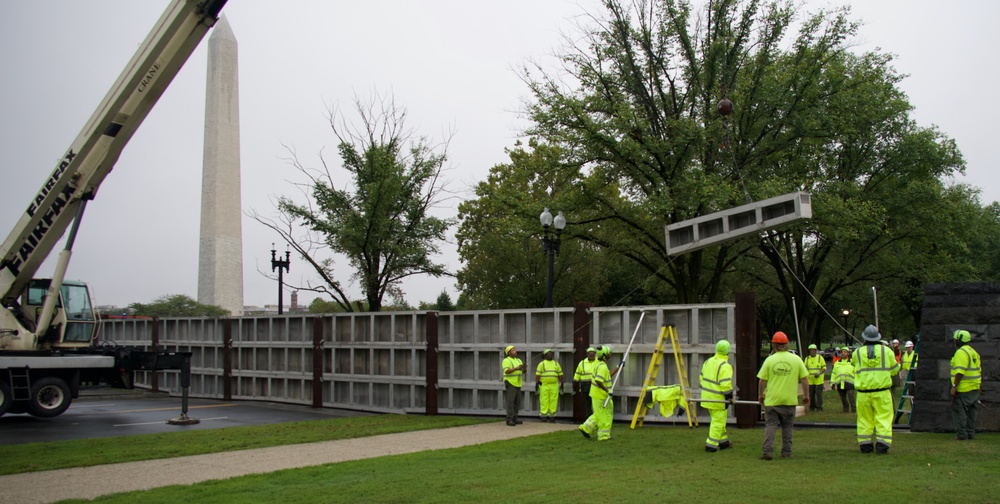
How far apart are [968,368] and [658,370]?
18.0ft

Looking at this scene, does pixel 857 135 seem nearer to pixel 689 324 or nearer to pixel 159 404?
pixel 689 324

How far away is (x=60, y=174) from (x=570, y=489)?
15.2 meters

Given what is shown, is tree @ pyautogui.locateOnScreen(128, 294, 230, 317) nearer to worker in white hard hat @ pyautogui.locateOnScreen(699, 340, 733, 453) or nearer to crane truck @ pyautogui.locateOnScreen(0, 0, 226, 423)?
crane truck @ pyautogui.locateOnScreen(0, 0, 226, 423)

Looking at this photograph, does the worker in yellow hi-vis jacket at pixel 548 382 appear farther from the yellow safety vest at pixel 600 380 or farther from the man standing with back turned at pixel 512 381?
the yellow safety vest at pixel 600 380

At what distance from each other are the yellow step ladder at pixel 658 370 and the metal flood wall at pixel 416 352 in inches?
5.1

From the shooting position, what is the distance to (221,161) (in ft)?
147

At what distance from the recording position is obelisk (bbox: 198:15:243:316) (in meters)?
44.5

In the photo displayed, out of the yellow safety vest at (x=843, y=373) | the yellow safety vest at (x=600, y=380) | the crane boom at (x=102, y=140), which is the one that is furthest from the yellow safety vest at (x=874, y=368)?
the crane boom at (x=102, y=140)

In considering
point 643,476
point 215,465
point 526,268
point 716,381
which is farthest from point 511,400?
point 526,268

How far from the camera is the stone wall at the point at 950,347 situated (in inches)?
514

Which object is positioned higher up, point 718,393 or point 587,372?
point 587,372

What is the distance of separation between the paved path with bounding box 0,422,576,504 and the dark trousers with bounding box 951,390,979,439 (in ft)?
22.1

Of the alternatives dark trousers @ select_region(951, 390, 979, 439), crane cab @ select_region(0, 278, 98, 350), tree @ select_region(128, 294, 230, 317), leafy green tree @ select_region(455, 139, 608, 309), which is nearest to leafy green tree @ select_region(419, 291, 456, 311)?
leafy green tree @ select_region(455, 139, 608, 309)

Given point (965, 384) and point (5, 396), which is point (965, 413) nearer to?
point (965, 384)
